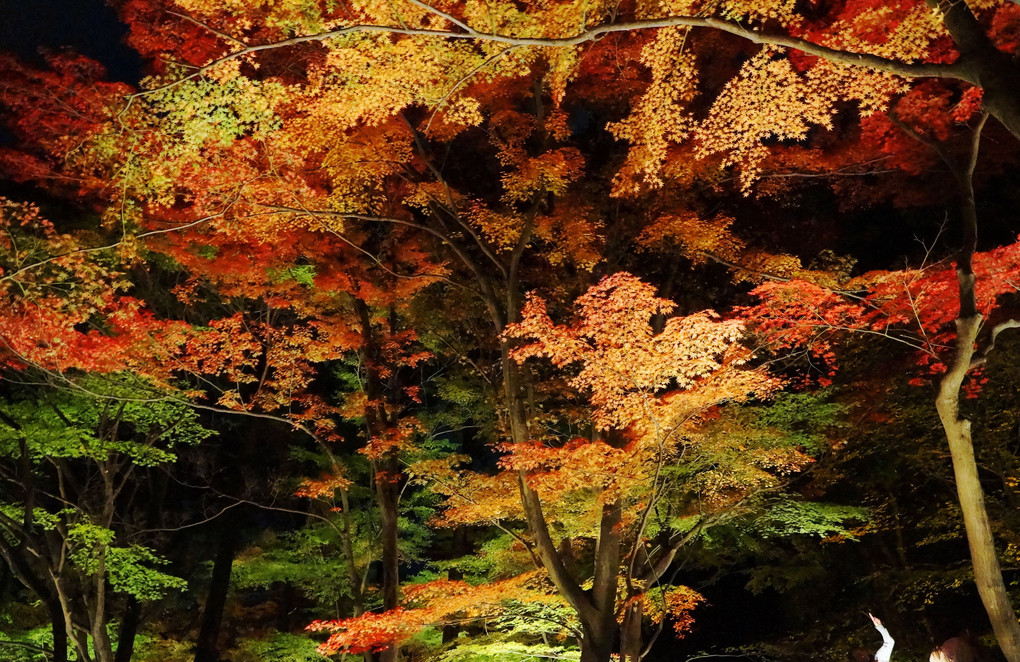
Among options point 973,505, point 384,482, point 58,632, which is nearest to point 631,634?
point 384,482

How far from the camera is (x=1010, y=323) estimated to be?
22.7 ft

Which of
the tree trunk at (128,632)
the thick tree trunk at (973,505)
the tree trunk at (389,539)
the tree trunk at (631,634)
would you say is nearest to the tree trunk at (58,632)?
the tree trunk at (128,632)

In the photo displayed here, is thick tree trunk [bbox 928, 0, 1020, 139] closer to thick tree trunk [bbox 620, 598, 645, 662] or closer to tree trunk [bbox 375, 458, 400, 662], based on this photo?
thick tree trunk [bbox 620, 598, 645, 662]

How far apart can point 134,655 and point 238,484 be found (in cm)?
380

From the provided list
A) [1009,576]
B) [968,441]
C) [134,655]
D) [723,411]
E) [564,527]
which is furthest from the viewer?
[134,655]

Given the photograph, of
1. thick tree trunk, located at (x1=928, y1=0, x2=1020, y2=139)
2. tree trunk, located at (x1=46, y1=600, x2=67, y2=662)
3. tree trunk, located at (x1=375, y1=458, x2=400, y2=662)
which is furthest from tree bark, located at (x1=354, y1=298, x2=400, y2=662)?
thick tree trunk, located at (x1=928, y1=0, x2=1020, y2=139)

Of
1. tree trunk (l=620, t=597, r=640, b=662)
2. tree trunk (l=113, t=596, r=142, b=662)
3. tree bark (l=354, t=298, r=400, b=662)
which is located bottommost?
tree trunk (l=620, t=597, r=640, b=662)

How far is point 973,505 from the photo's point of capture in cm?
667

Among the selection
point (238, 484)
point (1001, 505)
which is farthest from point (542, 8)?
point (238, 484)

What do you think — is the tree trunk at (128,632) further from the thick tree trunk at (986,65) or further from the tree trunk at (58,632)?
the thick tree trunk at (986,65)

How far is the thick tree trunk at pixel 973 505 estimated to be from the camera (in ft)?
21.2

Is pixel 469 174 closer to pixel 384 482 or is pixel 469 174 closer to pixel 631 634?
pixel 384 482

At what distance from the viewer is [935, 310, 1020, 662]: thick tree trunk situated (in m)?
6.46

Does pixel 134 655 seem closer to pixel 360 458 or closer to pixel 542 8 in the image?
pixel 360 458
